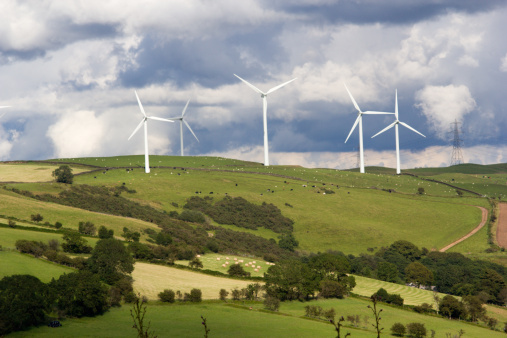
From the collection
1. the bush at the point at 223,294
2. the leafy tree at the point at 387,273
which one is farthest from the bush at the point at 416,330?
the leafy tree at the point at 387,273

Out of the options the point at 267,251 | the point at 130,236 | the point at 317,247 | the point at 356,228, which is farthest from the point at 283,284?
the point at 356,228

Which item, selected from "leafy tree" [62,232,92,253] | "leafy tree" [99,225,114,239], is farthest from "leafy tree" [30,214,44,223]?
"leafy tree" [62,232,92,253]

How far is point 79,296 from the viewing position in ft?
255

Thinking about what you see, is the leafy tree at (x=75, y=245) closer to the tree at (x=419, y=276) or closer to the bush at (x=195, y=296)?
the bush at (x=195, y=296)

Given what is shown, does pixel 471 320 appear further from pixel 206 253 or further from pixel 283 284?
pixel 206 253

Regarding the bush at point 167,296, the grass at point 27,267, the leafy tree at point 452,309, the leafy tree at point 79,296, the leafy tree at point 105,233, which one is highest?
the leafy tree at point 105,233

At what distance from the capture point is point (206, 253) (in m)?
136

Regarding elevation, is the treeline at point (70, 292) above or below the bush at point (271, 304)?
above

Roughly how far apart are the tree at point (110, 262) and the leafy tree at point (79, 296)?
10.3 meters

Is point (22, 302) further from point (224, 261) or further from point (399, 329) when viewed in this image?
point (224, 261)

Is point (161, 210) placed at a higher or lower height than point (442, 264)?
higher

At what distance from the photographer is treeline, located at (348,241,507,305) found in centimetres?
12794

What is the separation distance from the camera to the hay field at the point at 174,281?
312 feet

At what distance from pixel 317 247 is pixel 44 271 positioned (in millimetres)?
106292
